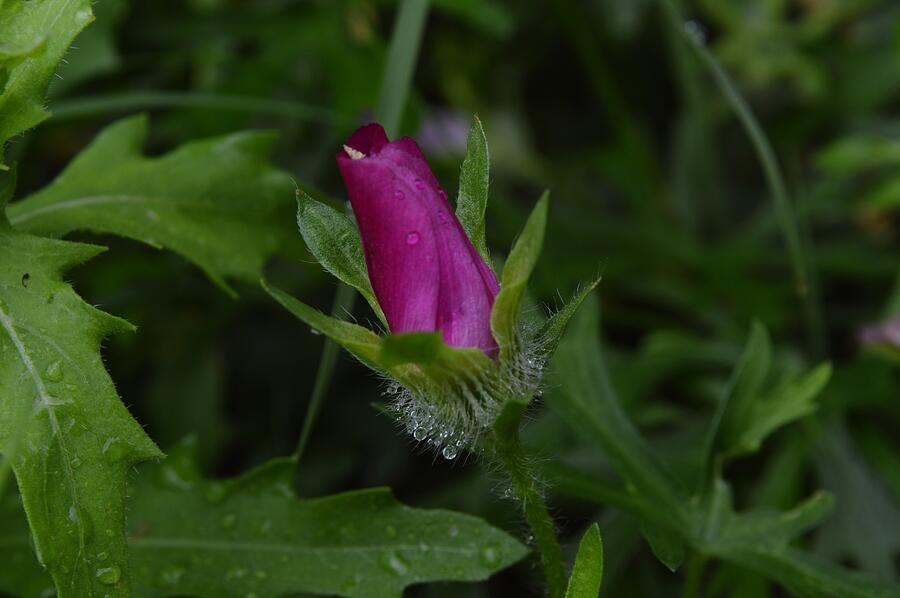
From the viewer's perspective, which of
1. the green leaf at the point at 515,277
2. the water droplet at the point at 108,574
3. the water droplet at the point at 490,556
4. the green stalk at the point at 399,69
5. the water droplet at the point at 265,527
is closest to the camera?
the green leaf at the point at 515,277

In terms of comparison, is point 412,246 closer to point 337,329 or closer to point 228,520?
point 337,329

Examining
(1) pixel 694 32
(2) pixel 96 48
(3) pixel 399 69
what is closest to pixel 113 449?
(3) pixel 399 69

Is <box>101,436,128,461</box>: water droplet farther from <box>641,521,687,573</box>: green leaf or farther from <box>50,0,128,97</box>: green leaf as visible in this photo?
<box>50,0,128,97</box>: green leaf

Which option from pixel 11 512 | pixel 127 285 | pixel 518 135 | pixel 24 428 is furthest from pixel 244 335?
pixel 24 428

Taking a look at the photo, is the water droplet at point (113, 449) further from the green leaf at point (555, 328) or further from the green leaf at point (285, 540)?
the green leaf at point (555, 328)

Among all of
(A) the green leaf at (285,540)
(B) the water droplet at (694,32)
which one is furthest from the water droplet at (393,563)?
(B) the water droplet at (694,32)

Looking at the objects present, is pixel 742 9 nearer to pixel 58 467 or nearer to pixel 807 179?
pixel 807 179
